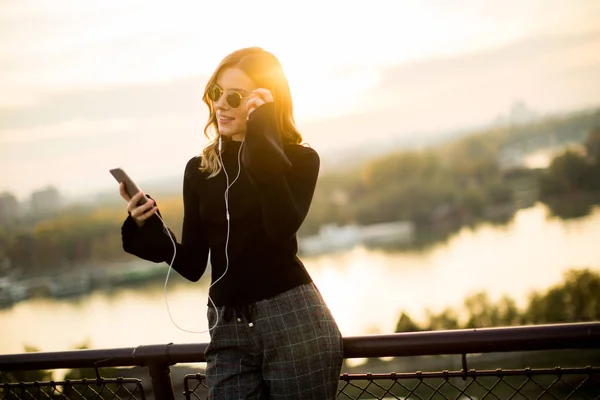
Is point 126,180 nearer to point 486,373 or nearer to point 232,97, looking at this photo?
point 232,97

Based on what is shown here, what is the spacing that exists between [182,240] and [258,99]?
0.54m

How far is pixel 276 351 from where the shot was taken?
6.81ft

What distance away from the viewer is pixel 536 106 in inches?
3787

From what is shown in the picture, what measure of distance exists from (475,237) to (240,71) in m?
72.6

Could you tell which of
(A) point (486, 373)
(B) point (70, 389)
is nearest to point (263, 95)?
(A) point (486, 373)

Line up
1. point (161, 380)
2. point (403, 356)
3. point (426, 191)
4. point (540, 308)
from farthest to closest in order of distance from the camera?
point (426, 191) → point (540, 308) → point (161, 380) → point (403, 356)

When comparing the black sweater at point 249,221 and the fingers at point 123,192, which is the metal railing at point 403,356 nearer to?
the black sweater at point 249,221

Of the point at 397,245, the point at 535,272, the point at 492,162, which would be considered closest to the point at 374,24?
the point at 492,162

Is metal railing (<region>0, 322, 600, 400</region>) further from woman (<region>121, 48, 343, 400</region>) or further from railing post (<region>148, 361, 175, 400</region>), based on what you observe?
woman (<region>121, 48, 343, 400</region>)

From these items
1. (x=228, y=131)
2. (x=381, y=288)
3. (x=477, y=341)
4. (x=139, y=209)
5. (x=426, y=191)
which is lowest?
(x=381, y=288)

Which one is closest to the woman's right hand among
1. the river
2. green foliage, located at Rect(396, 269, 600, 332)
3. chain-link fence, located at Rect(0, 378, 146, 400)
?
chain-link fence, located at Rect(0, 378, 146, 400)

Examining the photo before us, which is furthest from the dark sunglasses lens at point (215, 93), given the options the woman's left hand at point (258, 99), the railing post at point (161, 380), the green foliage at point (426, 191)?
the green foliage at point (426, 191)

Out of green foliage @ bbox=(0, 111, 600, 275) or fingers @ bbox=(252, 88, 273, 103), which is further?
green foliage @ bbox=(0, 111, 600, 275)

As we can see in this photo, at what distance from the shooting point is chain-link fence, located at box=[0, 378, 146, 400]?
2.74 m
